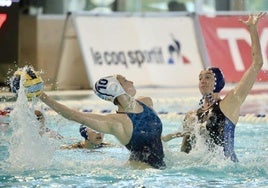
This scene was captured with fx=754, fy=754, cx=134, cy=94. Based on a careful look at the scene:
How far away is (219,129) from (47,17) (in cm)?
879

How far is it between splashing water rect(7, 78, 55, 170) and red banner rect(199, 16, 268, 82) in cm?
798

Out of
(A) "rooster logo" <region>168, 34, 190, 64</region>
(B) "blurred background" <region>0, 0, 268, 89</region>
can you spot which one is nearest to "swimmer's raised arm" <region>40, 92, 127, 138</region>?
(B) "blurred background" <region>0, 0, 268, 89</region>

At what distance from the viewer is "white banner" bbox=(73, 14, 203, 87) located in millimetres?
12312

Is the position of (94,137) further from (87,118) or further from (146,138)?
(87,118)

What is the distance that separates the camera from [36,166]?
475cm

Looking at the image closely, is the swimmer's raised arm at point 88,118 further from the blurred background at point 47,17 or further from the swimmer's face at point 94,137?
the blurred background at point 47,17

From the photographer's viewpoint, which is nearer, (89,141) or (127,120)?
(127,120)

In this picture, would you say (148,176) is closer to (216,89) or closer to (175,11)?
(216,89)

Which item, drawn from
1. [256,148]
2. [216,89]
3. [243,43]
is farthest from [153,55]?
[216,89]

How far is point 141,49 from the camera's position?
1255 cm

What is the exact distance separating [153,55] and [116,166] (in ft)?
26.1

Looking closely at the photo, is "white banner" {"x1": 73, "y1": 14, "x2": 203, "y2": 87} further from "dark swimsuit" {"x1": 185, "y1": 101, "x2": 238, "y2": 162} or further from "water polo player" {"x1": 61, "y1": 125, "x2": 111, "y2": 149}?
"dark swimsuit" {"x1": 185, "y1": 101, "x2": 238, "y2": 162}

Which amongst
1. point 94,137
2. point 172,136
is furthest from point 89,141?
point 172,136

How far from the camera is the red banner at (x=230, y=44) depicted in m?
12.8
